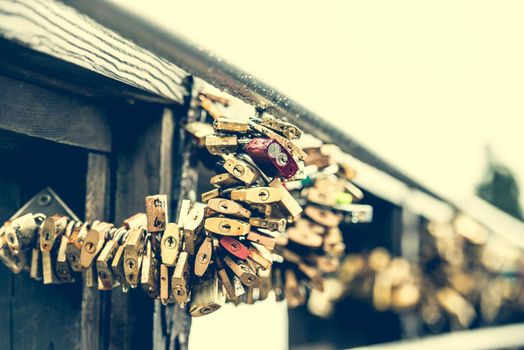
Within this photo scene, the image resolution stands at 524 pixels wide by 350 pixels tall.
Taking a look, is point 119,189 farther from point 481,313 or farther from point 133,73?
point 481,313

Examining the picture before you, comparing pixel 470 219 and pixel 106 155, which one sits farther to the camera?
pixel 470 219

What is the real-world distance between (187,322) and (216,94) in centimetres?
73

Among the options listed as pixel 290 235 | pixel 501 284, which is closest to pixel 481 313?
pixel 501 284

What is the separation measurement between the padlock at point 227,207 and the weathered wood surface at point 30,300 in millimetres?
549

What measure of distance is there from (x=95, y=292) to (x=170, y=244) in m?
0.47

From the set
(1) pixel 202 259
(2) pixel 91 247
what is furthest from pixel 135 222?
(1) pixel 202 259

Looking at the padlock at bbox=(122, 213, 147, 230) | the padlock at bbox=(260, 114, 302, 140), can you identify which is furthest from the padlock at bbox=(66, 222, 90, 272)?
the padlock at bbox=(260, 114, 302, 140)

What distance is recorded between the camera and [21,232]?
1.78m

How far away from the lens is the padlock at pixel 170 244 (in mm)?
1649

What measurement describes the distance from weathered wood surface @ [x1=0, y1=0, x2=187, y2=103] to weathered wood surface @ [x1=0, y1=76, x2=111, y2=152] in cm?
19

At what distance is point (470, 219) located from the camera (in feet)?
15.2

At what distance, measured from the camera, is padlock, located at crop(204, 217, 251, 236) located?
1.64 metres

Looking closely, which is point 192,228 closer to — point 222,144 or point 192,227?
point 192,227

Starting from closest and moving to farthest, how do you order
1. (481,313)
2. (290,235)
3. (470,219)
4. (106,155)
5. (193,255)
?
(193,255) → (106,155) → (290,235) → (470,219) → (481,313)
